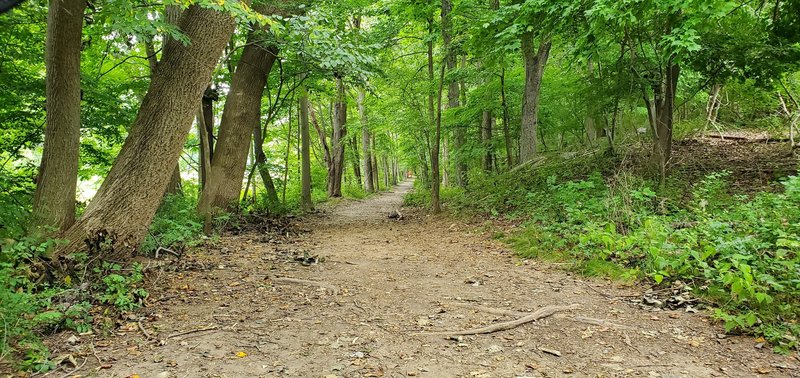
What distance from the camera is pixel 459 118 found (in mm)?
13062

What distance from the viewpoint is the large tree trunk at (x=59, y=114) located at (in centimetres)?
436

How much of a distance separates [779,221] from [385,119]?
1167 centimetres

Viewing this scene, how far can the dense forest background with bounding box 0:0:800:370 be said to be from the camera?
12.9 feet

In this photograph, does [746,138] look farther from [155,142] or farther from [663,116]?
[155,142]

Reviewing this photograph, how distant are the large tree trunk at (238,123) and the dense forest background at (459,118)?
1.7 inches

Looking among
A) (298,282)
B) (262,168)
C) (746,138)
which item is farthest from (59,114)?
(746,138)

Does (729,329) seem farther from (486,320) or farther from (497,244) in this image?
(497,244)

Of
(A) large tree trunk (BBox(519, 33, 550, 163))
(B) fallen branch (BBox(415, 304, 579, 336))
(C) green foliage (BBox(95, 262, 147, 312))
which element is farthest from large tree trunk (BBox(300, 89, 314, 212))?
(B) fallen branch (BBox(415, 304, 579, 336))

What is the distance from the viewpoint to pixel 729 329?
3176 mm

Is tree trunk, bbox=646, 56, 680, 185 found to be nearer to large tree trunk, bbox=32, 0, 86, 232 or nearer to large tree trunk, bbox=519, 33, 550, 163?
large tree trunk, bbox=519, 33, 550, 163

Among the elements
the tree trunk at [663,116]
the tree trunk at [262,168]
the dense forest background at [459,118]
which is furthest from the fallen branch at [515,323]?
the tree trunk at [262,168]

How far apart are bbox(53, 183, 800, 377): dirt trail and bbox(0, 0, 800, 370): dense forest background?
42 centimetres

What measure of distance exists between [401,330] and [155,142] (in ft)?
13.2

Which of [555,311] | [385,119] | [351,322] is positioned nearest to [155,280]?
[351,322]
